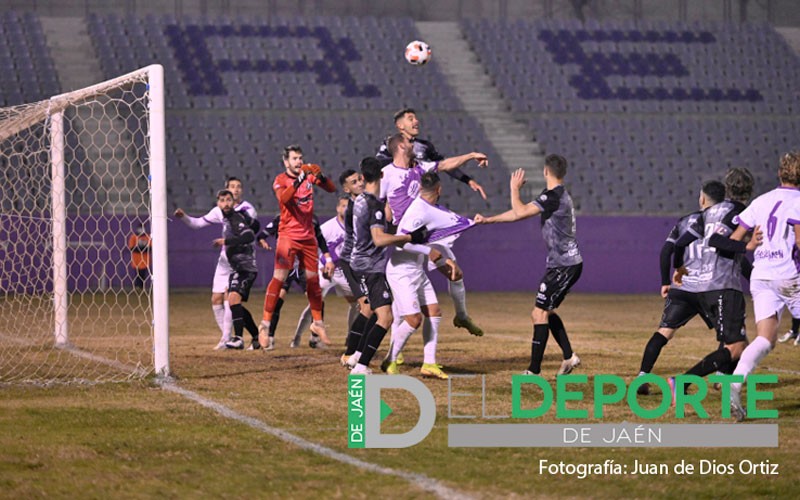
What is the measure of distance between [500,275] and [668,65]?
10996 millimetres

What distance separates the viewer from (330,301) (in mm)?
25250

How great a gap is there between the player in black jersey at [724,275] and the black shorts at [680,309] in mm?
169

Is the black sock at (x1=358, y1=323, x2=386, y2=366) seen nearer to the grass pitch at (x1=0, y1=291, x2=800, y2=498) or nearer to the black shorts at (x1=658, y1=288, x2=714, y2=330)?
the grass pitch at (x1=0, y1=291, x2=800, y2=498)

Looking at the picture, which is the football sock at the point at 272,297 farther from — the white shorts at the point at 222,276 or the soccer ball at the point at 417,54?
the soccer ball at the point at 417,54

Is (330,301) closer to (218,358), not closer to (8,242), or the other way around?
(8,242)

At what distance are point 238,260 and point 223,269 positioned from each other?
74 centimetres

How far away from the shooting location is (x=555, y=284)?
10.0 metres

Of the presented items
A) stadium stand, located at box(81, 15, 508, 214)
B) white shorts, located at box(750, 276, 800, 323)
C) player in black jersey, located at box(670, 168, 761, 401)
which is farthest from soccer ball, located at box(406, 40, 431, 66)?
stadium stand, located at box(81, 15, 508, 214)

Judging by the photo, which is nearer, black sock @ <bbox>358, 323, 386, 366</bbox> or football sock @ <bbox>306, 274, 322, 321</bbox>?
black sock @ <bbox>358, 323, 386, 366</bbox>

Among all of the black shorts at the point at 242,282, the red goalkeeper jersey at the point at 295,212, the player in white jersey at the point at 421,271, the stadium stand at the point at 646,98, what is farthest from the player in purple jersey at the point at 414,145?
the stadium stand at the point at 646,98

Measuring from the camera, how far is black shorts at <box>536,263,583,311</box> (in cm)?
1002

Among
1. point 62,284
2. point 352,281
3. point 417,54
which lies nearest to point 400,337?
point 352,281

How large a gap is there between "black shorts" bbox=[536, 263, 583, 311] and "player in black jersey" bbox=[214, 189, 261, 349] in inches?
169

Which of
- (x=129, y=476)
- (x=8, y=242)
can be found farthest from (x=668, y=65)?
(x=129, y=476)
